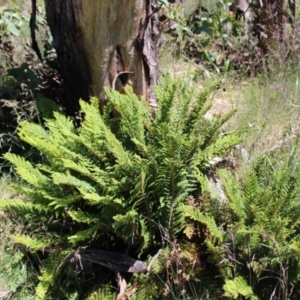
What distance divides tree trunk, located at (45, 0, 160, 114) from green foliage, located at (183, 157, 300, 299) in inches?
40.2

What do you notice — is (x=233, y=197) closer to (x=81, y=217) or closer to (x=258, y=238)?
(x=258, y=238)

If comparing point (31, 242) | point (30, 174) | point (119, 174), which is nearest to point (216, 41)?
point (119, 174)

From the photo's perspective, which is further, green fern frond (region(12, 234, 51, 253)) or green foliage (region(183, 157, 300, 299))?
green fern frond (region(12, 234, 51, 253))

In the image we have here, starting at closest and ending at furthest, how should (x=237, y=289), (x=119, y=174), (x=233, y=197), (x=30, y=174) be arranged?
(x=237, y=289)
(x=233, y=197)
(x=119, y=174)
(x=30, y=174)

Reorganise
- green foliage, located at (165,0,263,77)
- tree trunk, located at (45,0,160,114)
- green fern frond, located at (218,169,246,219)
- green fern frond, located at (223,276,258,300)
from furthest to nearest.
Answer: green foliage, located at (165,0,263,77) → tree trunk, located at (45,0,160,114) → green fern frond, located at (218,169,246,219) → green fern frond, located at (223,276,258,300)

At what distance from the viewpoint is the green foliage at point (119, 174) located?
9.44ft

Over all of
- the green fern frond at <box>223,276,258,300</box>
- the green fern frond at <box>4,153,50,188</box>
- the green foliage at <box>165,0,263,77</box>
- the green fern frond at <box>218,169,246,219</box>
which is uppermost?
the green foliage at <box>165,0,263,77</box>

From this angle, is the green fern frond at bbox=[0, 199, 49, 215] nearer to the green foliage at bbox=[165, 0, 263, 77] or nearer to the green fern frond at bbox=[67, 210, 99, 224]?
the green fern frond at bbox=[67, 210, 99, 224]

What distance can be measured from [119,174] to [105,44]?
37.6 inches

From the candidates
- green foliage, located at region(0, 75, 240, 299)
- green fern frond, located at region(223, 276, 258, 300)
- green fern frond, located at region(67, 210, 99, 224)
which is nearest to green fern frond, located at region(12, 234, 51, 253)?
green foliage, located at region(0, 75, 240, 299)

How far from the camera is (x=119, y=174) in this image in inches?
117

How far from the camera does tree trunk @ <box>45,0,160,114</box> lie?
3254mm

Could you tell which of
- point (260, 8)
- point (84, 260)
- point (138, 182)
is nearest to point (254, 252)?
point (138, 182)

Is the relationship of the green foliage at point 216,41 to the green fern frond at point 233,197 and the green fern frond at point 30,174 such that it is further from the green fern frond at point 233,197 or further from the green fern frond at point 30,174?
the green fern frond at point 30,174
